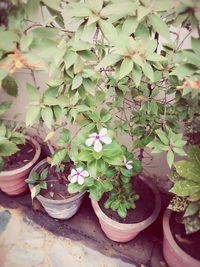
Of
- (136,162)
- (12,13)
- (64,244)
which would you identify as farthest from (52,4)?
(64,244)

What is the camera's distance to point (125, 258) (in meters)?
2.05

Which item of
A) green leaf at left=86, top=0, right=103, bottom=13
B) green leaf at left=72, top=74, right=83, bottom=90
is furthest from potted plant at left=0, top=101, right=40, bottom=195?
green leaf at left=86, top=0, right=103, bottom=13

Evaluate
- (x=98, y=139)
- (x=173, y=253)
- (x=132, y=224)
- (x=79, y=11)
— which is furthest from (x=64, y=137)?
(x=173, y=253)

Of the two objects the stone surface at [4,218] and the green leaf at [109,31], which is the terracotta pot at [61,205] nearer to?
the stone surface at [4,218]

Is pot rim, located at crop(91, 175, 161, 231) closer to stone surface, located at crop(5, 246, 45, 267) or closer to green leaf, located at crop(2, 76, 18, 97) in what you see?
stone surface, located at crop(5, 246, 45, 267)

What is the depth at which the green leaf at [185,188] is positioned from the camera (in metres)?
1.50

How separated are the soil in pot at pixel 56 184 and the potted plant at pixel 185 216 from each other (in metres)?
0.71

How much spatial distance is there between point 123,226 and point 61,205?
45 cm

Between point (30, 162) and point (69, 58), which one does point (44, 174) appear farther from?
point (69, 58)

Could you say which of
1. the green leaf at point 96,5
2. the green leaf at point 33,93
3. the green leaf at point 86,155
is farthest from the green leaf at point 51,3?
the green leaf at point 86,155

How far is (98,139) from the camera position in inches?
55.5

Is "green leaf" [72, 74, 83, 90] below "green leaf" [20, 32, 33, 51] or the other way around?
below

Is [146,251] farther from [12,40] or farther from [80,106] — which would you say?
[12,40]

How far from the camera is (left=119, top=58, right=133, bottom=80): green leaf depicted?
3.58 ft
